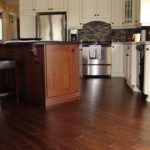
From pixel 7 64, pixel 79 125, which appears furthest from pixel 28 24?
pixel 79 125

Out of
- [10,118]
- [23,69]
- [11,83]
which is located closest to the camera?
[10,118]

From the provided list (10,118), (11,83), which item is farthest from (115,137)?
(11,83)

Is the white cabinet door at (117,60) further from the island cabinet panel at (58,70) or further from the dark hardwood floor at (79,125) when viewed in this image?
the island cabinet panel at (58,70)

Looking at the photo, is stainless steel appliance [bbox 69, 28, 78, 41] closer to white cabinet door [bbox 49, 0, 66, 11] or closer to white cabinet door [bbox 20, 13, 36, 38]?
white cabinet door [bbox 49, 0, 66, 11]

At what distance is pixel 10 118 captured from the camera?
2.95 metres

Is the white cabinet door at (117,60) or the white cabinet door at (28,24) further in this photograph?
the white cabinet door at (28,24)

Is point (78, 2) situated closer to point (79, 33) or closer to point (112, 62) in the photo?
point (79, 33)

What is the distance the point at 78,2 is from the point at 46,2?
0.93 meters

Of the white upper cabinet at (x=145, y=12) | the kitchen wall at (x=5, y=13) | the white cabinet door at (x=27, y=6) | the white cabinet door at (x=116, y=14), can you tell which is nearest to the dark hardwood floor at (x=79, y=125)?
the white upper cabinet at (x=145, y=12)

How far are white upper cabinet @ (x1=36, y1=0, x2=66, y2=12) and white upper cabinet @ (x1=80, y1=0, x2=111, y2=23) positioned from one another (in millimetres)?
544

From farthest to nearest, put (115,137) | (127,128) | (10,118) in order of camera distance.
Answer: (10,118) → (127,128) → (115,137)

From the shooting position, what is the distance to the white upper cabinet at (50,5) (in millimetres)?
6848

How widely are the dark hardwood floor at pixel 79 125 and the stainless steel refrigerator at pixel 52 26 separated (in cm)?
333

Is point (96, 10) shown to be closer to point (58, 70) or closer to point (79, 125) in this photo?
point (58, 70)
